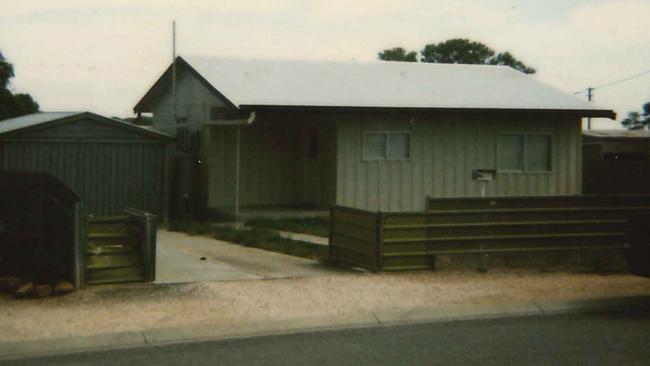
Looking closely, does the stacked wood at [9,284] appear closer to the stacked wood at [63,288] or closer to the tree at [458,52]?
the stacked wood at [63,288]

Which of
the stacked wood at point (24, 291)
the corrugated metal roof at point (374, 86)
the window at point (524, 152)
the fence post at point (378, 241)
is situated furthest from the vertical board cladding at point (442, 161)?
the stacked wood at point (24, 291)

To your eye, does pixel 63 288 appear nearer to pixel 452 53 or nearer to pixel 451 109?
pixel 451 109

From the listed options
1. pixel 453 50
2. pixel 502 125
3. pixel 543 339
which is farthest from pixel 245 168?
pixel 453 50

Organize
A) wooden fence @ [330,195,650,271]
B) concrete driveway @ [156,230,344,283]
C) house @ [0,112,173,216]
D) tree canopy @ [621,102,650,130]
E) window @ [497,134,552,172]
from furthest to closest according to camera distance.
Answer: tree canopy @ [621,102,650,130]
window @ [497,134,552,172]
house @ [0,112,173,216]
wooden fence @ [330,195,650,271]
concrete driveway @ [156,230,344,283]

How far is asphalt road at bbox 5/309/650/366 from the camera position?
8414mm

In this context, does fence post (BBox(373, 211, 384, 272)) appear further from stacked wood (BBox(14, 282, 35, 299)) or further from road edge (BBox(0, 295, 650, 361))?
stacked wood (BBox(14, 282, 35, 299))

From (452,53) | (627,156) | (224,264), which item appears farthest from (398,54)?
(224,264)

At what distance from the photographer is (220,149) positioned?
2244 centimetres

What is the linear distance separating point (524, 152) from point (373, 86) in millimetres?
4045

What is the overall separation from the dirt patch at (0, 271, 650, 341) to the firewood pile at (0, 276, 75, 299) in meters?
0.12

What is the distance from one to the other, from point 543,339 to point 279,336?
2.62m

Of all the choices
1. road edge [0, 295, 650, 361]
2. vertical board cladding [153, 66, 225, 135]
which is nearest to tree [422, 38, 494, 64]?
vertical board cladding [153, 66, 225, 135]

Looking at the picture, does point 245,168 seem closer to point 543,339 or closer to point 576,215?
point 576,215

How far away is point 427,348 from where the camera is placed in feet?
29.3
